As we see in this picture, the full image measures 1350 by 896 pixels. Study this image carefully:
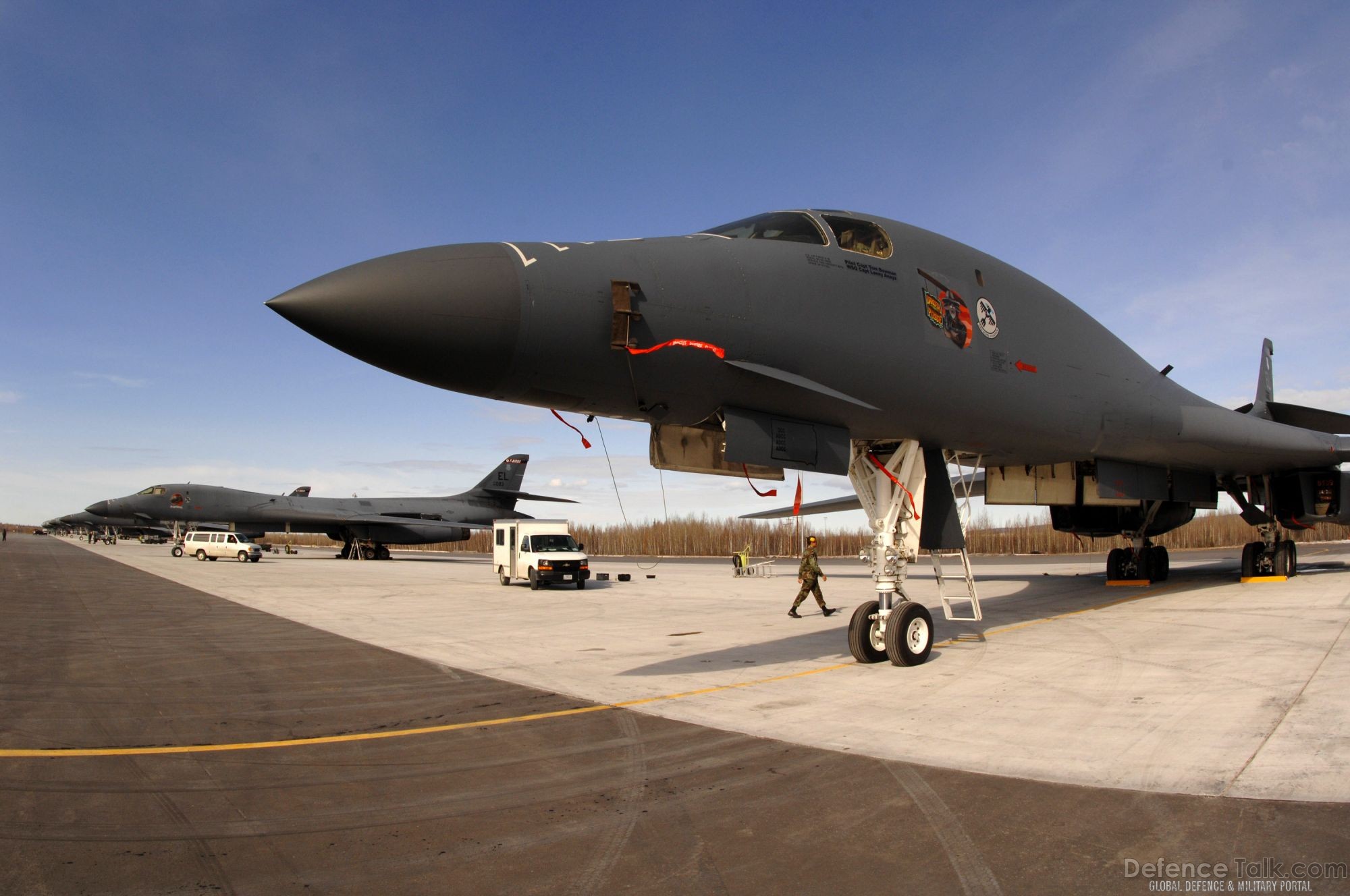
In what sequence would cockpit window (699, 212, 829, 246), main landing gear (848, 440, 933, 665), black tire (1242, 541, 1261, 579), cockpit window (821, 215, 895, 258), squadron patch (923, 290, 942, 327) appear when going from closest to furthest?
1. cockpit window (699, 212, 829, 246)
2. cockpit window (821, 215, 895, 258)
3. squadron patch (923, 290, 942, 327)
4. main landing gear (848, 440, 933, 665)
5. black tire (1242, 541, 1261, 579)

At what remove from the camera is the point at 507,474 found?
1735 inches

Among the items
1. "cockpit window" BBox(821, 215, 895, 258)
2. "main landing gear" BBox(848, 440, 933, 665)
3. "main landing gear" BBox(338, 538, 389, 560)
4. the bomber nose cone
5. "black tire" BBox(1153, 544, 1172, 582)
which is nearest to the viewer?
the bomber nose cone

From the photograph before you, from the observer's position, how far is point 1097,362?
31.6 ft

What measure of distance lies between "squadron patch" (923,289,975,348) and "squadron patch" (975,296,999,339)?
0.19m

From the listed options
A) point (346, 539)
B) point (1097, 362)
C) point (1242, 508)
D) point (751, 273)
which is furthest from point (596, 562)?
point (751, 273)

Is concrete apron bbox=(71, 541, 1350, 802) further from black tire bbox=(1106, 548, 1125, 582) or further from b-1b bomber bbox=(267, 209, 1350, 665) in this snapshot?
b-1b bomber bbox=(267, 209, 1350, 665)

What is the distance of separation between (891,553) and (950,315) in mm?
2380

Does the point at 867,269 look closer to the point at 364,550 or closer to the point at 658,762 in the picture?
the point at 658,762

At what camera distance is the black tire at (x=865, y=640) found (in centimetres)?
790

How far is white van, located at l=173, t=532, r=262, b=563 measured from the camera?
36344 mm

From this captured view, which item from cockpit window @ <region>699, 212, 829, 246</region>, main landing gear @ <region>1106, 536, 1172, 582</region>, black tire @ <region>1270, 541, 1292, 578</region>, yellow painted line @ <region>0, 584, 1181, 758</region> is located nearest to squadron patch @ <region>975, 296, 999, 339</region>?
cockpit window @ <region>699, 212, 829, 246</region>

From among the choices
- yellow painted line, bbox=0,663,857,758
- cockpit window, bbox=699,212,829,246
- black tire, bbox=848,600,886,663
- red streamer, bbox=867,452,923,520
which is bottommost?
yellow painted line, bbox=0,663,857,758

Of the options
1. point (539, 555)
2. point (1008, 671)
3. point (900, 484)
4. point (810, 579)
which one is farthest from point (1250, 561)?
point (539, 555)

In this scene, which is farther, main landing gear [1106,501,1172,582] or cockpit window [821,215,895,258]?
main landing gear [1106,501,1172,582]
